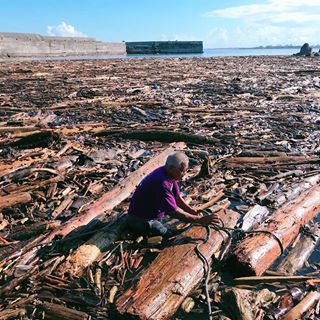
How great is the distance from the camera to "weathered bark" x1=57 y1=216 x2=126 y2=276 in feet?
15.3

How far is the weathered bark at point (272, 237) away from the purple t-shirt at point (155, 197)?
103cm

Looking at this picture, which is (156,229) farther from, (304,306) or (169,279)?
(304,306)

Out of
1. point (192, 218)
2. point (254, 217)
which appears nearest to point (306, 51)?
point (254, 217)

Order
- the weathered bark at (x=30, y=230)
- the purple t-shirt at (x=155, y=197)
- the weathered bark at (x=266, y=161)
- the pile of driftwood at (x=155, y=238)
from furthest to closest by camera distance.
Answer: the weathered bark at (x=266, y=161), the weathered bark at (x=30, y=230), the purple t-shirt at (x=155, y=197), the pile of driftwood at (x=155, y=238)

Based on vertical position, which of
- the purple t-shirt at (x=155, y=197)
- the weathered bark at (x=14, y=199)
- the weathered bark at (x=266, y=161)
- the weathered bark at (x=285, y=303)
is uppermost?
the purple t-shirt at (x=155, y=197)

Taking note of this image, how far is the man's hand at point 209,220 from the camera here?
5062 millimetres

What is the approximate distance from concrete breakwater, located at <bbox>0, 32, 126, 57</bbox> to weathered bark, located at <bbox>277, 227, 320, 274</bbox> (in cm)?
5465

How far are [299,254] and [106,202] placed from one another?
3.01 m

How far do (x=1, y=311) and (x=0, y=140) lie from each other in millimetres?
6783

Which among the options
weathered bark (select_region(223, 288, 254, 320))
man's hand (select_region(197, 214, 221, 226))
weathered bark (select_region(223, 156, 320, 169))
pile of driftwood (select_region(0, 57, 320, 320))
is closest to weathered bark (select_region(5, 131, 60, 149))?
pile of driftwood (select_region(0, 57, 320, 320))

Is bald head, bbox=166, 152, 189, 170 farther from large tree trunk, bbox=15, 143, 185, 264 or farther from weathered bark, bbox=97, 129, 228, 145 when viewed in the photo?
weathered bark, bbox=97, 129, 228, 145

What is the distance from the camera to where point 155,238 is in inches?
208

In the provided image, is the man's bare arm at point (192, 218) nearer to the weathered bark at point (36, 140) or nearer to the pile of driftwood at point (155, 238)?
the pile of driftwood at point (155, 238)

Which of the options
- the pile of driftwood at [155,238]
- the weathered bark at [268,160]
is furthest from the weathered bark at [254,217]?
the weathered bark at [268,160]
